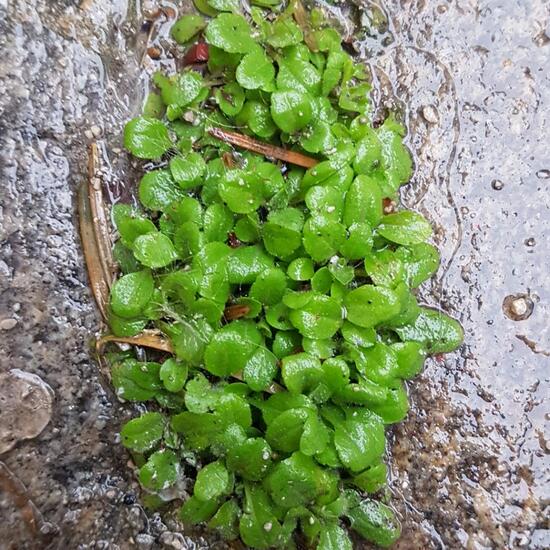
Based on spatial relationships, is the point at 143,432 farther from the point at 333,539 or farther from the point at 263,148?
the point at 263,148

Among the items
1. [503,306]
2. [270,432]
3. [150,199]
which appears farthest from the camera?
[503,306]

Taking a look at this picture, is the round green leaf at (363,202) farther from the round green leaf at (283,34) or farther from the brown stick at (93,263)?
the brown stick at (93,263)

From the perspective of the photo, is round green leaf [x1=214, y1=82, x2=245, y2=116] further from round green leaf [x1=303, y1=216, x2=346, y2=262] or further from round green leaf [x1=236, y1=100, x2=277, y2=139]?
round green leaf [x1=303, y1=216, x2=346, y2=262]

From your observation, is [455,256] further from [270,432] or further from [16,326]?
[16,326]

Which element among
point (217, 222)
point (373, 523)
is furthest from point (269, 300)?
point (373, 523)

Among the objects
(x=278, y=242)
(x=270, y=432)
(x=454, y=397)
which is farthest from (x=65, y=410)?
(x=454, y=397)

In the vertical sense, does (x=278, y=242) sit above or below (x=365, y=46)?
below
